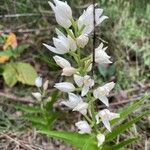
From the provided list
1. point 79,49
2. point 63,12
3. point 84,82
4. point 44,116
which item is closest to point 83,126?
point 84,82

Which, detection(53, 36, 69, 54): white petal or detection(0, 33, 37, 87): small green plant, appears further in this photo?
detection(0, 33, 37, 87): small green plant

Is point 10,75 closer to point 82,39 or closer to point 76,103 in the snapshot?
point 76,103

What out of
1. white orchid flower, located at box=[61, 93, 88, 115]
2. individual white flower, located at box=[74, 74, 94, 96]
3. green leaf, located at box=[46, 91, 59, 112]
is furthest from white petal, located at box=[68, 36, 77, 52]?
green leaf, located at box=[46, 91, 59, 112]

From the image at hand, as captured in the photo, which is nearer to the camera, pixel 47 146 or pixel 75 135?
pixel 75 135

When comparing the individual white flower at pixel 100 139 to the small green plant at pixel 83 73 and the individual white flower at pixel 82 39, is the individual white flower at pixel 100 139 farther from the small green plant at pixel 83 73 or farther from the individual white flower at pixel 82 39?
the individual white flower at pixel 82 39

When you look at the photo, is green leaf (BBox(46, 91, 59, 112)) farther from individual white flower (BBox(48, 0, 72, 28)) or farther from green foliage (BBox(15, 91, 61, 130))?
Answer: individual white flower (BBox(48, 0, 72, 28))

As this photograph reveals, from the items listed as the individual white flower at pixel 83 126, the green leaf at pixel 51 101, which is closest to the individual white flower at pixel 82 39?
the individual white flower at pixel 83 126

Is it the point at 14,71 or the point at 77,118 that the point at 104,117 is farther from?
the point at 14,71

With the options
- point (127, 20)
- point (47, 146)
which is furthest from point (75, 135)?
point (127, 20)
